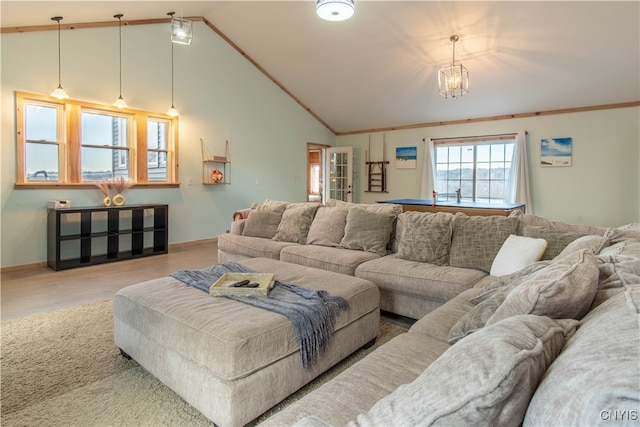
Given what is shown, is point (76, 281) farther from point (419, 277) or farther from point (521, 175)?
point (521, 175)

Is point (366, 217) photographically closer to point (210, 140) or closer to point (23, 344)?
point (23, 344)

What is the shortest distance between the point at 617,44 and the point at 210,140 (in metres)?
6.17

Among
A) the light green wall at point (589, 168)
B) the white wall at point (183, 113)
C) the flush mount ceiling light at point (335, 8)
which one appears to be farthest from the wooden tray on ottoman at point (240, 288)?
the light green wall at point (589, 168)

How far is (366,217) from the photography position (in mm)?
3580

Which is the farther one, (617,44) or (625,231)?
(617,44)

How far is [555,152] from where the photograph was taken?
21.0 feet

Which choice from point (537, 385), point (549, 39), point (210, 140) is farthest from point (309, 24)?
point (537, 385)

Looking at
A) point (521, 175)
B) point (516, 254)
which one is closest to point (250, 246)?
point (516, 254)

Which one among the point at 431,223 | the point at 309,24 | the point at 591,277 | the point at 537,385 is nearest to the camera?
the point at 537,385

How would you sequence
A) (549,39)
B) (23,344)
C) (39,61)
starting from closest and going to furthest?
(23,344), (39,61), (549,39)

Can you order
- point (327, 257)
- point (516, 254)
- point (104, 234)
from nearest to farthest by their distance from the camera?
point (516, 254)
point (327, 257)
point (104, 234)

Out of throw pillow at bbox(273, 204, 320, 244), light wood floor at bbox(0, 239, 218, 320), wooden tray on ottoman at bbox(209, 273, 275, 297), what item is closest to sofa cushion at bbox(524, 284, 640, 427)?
wooden tray on ottoman at bbox(209, 273, 275, 297)

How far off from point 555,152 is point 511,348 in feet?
22.8

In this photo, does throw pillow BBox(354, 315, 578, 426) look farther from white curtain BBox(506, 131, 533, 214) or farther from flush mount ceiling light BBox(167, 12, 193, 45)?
white curtain BBox(506, 131, 533, 214)
